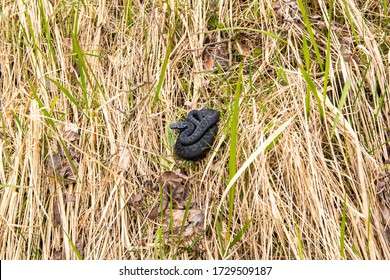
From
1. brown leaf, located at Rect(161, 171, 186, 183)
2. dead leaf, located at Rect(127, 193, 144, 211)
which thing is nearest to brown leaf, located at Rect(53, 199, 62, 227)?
dead leaf, located at Rect(127, 193, 144, 211)

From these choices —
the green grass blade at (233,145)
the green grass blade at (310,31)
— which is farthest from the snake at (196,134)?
the green grass blade at (310,31)

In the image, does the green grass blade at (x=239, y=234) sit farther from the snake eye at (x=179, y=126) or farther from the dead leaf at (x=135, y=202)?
the snake eye at (x=179, y=126)

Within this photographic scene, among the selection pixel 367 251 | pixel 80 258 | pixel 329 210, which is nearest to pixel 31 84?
pixel 80 258

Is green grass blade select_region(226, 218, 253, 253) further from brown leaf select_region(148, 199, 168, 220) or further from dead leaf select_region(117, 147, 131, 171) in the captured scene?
dead leaf select_region(117, 147, 131, 171)

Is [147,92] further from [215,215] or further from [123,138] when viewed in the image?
[215,215]

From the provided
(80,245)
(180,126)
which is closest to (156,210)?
(80,245)
